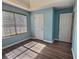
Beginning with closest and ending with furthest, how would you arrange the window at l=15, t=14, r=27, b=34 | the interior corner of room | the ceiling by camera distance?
the ceiling < the interior corner of room < the window at l=15, t=14, r=27, b=34

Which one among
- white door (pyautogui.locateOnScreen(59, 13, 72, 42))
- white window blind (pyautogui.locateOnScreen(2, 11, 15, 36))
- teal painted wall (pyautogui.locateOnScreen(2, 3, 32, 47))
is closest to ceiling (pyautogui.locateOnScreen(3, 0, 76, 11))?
teal painted wall (pyautogui.locateOnScreen(2, 3, 32, 47))

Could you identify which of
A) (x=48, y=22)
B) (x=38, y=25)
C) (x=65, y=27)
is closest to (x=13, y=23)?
(x=38, y=25)

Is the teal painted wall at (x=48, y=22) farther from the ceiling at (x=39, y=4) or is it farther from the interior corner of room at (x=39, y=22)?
the ceiling at (x=39, y=4)

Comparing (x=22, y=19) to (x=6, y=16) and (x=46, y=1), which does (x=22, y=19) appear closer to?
(x=6, y=16)

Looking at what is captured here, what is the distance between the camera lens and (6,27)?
3.33 m

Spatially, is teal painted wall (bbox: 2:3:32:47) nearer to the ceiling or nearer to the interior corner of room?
the interior corner of room

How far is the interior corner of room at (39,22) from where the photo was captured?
133 inches

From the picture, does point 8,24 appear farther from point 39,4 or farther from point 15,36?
point 39,4

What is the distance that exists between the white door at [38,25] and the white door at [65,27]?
1518 millimetres

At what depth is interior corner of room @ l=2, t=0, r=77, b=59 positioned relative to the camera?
3382 mm

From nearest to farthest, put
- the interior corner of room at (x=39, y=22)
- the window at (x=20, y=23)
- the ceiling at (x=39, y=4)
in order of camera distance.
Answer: the ceiling at (x=39, y=4), the interior corner of room at (x=39, y=22), the window at (x=20, y=23)

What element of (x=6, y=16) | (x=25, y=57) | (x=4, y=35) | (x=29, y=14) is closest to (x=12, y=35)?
(x=4, y=35)

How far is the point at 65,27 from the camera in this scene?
168 inches

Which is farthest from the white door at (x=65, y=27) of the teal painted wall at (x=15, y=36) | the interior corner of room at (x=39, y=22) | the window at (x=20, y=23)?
the window at (x=20, y=23)
